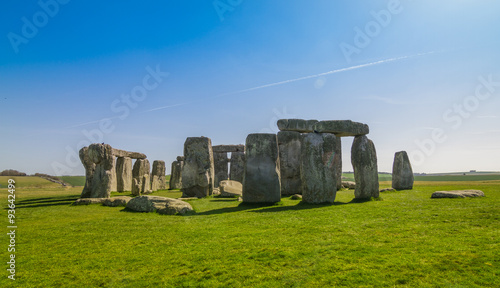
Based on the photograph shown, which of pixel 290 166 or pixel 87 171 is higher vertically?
pixel 290 166

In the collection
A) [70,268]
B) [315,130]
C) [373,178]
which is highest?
[315,130]

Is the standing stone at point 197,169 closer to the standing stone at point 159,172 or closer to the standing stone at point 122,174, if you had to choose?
the standing stone at point 122,174

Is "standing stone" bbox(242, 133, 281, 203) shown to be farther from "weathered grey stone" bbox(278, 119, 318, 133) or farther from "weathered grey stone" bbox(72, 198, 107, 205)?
"weathered grey stone" bbox(72, 198, 107, 205)

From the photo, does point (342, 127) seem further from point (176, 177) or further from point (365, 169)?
point (176, 177)

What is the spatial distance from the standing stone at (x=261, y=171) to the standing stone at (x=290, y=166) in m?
4.84

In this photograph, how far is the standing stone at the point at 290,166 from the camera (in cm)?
1617

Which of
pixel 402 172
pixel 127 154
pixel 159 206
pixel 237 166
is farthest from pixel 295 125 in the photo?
pixel 127 154

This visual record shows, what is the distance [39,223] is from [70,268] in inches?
176

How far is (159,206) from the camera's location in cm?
976

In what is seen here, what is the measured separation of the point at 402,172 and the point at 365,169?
25.2 ft

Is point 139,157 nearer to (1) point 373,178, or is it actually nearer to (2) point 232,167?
(2) point 232,167

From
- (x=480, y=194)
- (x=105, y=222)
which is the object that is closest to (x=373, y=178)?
(x=480, y=194)

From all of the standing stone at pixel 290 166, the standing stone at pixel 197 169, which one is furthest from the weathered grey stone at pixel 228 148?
the standing stone at pixel 290 166

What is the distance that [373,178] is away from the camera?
11977mm
